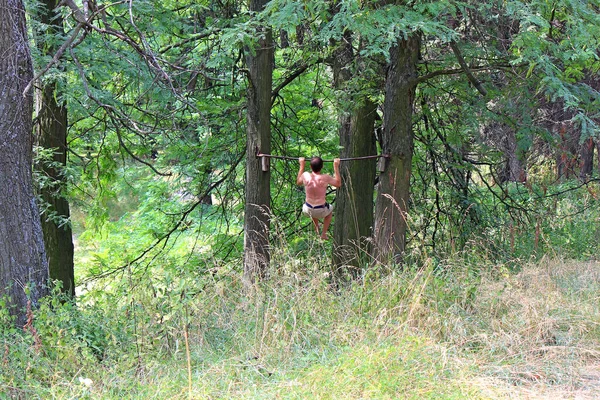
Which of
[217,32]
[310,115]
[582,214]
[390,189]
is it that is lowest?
[582,214]

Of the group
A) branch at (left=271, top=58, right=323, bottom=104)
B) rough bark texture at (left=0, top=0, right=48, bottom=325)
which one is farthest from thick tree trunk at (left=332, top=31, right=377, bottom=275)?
rough bark texture at (left=0, top=0, right=48, bottom=325)

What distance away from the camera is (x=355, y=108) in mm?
10219

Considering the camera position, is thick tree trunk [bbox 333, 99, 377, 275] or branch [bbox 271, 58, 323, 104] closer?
branch [bbox 271, 58, 323, 104]

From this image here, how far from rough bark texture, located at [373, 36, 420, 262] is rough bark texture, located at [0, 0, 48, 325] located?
4096 millimetres

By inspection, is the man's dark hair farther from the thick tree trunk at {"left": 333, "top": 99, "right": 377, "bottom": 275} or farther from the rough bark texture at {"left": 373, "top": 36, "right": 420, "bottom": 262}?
the thick tree trunk at {"left": 333, "top": 99, "right": 377, "bottom": 275}

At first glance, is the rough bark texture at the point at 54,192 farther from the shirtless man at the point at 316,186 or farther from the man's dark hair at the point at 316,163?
the man's dark hair at the point at 316,163

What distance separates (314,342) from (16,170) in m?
3.43

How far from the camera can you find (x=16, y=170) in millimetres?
6688

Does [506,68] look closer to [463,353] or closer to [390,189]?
[390,189]

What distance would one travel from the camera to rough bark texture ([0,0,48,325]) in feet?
21.5

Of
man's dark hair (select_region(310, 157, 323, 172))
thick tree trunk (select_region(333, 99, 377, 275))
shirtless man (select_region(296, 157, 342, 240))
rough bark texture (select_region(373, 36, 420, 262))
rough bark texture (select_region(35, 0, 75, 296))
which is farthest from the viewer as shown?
thick tree trunk (select_region(333, 99, 377, 275))

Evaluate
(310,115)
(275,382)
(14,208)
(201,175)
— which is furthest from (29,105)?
(310,115)

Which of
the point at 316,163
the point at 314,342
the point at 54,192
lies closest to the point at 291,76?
the point at 316,163

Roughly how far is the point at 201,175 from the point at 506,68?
5994 mm
